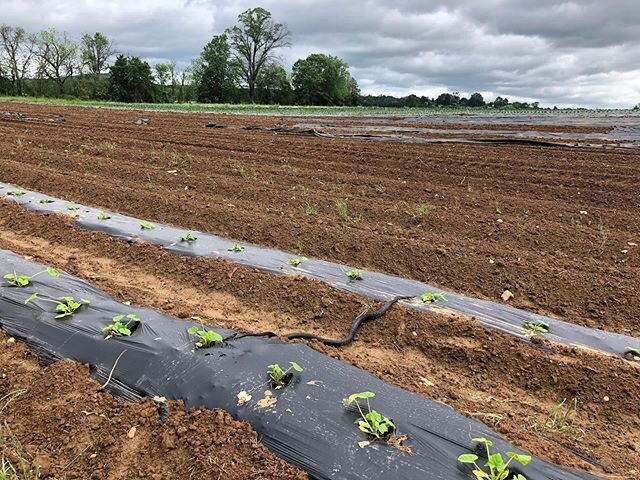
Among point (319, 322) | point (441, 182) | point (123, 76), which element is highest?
point (123, 76)

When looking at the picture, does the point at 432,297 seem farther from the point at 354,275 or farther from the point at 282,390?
the point at 282,390

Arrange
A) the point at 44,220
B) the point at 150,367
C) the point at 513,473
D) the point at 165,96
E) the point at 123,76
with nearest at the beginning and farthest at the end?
the point at 513,473 < the point at 150,367 < the point at 44,220 < the point at 123,76 < the point at 165,96

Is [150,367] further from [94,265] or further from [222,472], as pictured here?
[94,265]

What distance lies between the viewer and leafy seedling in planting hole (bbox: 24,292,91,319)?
3.27m

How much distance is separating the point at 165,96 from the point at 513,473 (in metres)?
59.4

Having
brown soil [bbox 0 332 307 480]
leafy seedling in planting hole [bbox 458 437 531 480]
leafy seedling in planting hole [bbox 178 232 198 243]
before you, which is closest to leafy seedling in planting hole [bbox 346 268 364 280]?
leafy seedling in planting hole [bbox 178 232 198 243]

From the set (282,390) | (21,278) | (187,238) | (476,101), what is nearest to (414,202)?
(187,238)

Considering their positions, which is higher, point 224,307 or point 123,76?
point 123,76

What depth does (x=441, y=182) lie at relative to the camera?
8008mm

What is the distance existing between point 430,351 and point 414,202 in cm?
367

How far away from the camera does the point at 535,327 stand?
350 cm

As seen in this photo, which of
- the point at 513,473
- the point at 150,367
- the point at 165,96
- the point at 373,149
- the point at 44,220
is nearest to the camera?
the point at 513,473

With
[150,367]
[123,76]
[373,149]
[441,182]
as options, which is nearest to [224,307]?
[150,367]

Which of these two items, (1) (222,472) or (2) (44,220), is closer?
(1) (222,472)
